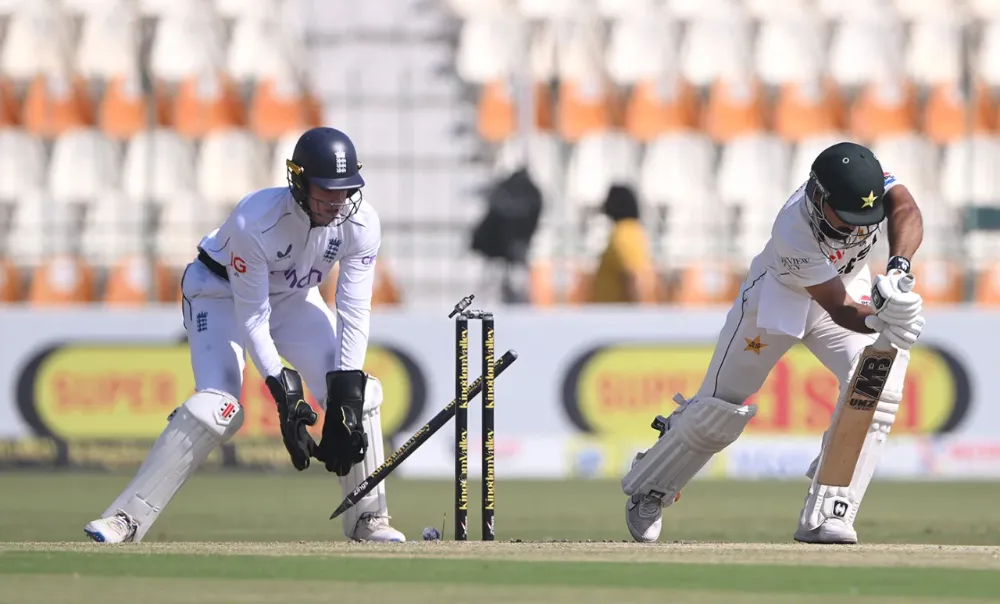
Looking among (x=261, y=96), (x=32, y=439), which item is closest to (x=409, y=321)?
(x=32, y=439)

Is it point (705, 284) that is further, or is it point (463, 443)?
point (705, 284)

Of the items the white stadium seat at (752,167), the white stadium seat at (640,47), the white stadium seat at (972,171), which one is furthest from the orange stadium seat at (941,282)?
the white stadium seat at (640,47)

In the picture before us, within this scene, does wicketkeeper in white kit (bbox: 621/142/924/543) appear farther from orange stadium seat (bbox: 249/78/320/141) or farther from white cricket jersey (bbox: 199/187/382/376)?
orange stadium seat (bbox: 249/78/320/141)

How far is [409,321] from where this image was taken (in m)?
12.6

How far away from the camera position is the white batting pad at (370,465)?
24.1 feet

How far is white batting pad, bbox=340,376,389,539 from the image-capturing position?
7355 millimetres

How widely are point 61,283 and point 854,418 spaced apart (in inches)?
334

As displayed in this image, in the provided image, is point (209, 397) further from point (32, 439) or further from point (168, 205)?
point (168, 205)

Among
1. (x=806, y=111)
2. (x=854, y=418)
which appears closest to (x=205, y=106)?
(x=806, y=111)

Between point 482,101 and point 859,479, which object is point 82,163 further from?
point 859,479

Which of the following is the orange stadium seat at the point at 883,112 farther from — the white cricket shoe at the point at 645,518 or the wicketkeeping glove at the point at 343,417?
the wicketkeeping glove at the point at 343,417

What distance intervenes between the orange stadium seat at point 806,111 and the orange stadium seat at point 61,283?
6.16 m

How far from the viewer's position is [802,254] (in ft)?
22.4

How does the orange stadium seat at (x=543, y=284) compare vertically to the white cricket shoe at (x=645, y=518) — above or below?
above
